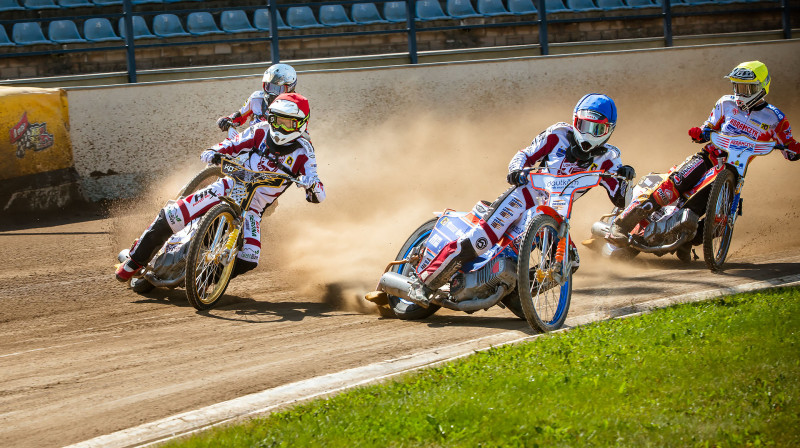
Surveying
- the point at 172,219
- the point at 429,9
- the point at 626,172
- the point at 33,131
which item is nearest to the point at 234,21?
the point at 429,9

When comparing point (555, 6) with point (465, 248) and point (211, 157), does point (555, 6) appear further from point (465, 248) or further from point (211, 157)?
point (465, 248)

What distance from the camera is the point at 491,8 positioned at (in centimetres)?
2008

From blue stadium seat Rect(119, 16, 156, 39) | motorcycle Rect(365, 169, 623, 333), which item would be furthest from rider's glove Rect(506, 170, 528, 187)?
blue stadium seat Rect(119, 16, 156, 39)

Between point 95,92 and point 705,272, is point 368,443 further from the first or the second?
point 95,92

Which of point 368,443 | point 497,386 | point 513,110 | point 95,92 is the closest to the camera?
point 368,443

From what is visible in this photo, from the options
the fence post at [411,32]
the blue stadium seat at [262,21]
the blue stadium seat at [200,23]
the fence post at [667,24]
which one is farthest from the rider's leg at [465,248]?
the fence post at [667,24]

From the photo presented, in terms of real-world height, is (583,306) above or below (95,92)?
below

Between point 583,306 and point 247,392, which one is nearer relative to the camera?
point 247,392

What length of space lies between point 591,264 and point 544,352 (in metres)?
5.22

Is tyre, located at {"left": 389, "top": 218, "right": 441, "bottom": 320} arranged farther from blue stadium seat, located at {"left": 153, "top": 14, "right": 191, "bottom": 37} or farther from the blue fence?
blue stadium seat, located at {"left": 153, "top": 14, "right": 191, "bottom": 37}

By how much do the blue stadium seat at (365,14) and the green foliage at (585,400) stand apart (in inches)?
535

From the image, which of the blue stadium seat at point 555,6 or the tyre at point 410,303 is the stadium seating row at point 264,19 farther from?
the tyre at point 410,303

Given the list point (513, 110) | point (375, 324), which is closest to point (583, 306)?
point (375, 324)

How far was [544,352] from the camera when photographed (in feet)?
21.3
